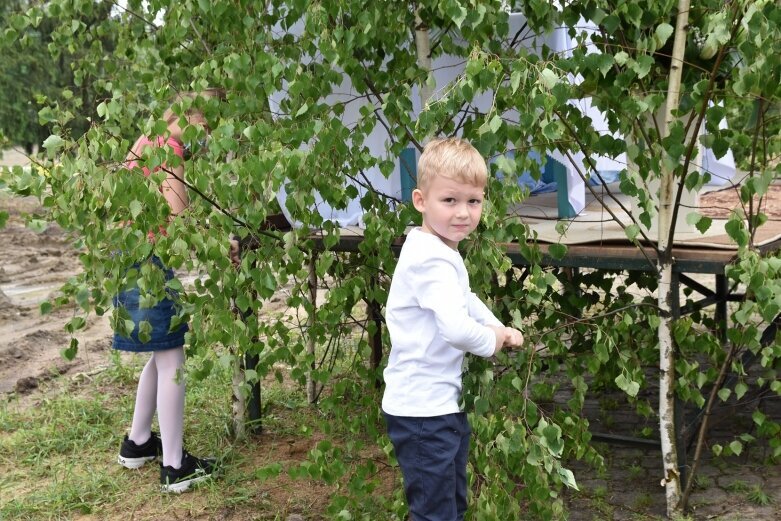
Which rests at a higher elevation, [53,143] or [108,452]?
[53,143]

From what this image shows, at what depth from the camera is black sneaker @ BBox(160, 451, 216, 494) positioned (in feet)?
14.1

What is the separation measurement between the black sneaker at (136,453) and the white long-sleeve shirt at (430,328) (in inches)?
88.0

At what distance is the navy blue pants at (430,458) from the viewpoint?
110 inches

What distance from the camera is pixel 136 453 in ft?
15.2

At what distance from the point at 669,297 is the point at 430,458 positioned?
4.15ft

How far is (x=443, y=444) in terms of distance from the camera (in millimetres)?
2793

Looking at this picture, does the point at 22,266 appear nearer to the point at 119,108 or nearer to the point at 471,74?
the point at 119,108

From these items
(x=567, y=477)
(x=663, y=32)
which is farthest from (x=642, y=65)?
(x=567, y=477)

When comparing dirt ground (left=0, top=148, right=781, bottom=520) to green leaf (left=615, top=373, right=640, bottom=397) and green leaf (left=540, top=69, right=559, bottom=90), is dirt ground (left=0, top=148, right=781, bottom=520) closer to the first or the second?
green leaf (left=615, top=373, right=640, bottom=397)

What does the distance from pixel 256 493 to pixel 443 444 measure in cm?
174

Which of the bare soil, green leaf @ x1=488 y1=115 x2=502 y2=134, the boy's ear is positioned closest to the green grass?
the bare soil

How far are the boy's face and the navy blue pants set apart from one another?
574mm

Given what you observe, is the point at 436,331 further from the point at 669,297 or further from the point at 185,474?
the point at 185,474

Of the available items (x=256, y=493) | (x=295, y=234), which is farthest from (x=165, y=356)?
(x=295, y=234)
